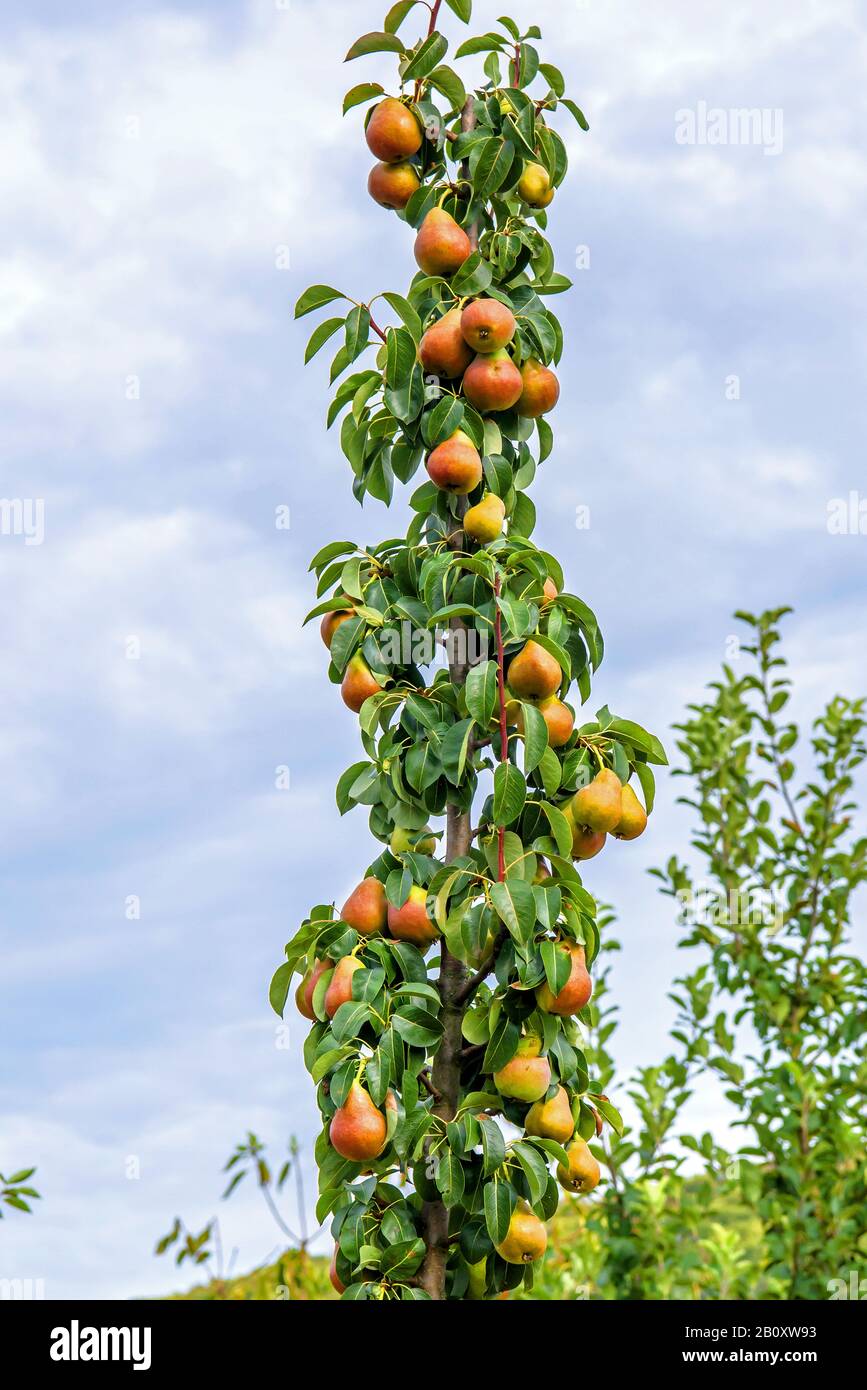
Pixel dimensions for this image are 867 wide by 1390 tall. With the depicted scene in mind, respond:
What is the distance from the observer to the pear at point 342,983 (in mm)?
2684

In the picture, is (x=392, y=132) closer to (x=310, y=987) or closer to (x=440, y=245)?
(x=440, y=245)

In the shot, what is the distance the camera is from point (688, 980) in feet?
18.8

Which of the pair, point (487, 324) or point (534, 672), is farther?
point (487, 324)

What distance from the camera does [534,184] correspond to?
323 centimetres

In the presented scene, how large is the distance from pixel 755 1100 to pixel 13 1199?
3.05 metres

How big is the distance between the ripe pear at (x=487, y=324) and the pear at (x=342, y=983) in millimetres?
1434

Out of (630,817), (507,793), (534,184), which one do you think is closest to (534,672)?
(507,793)

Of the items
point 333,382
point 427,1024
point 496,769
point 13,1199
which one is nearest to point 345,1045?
point 427,1024

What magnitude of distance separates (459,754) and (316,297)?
A: 4.01 ft

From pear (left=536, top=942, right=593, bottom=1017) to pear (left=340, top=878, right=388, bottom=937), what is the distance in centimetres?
41

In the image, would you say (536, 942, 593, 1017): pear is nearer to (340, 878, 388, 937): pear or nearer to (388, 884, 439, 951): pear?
(388, 884, 439, 951): pear

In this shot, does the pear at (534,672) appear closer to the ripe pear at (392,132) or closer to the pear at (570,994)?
the pear at (570,994)

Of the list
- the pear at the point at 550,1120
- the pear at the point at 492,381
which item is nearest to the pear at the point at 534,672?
the pear at the point at 492,381

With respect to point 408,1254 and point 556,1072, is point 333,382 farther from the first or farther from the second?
point 408,1254
